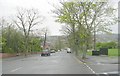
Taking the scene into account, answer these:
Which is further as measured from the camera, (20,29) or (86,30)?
(20,29)

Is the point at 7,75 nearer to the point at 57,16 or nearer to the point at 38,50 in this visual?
the point at 57,16

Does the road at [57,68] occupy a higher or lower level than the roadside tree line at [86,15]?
lower

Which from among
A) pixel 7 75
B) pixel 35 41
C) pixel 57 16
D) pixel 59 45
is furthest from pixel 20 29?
pixel 59 45

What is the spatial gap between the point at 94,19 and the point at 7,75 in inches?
1006

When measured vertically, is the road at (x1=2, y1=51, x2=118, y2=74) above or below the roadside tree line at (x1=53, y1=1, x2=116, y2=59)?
below

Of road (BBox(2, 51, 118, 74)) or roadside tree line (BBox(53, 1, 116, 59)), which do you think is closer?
road (BBox(2, 51, 118, 74))

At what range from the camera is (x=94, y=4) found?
41188mm

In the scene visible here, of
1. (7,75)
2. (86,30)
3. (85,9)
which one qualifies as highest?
(85,9)

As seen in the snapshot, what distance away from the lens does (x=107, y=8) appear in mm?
41406

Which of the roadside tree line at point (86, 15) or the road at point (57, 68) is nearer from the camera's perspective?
the road at point (57, 68)

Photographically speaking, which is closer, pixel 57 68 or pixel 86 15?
pixel 57 68

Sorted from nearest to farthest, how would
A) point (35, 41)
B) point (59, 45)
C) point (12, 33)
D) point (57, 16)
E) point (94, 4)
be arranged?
point (94, 4), point (57, 16), point (12, 33), point (35, 41), point (59, 45)

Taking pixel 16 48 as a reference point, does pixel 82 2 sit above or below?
above

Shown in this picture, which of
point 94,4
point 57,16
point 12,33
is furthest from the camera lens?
point 12,33
